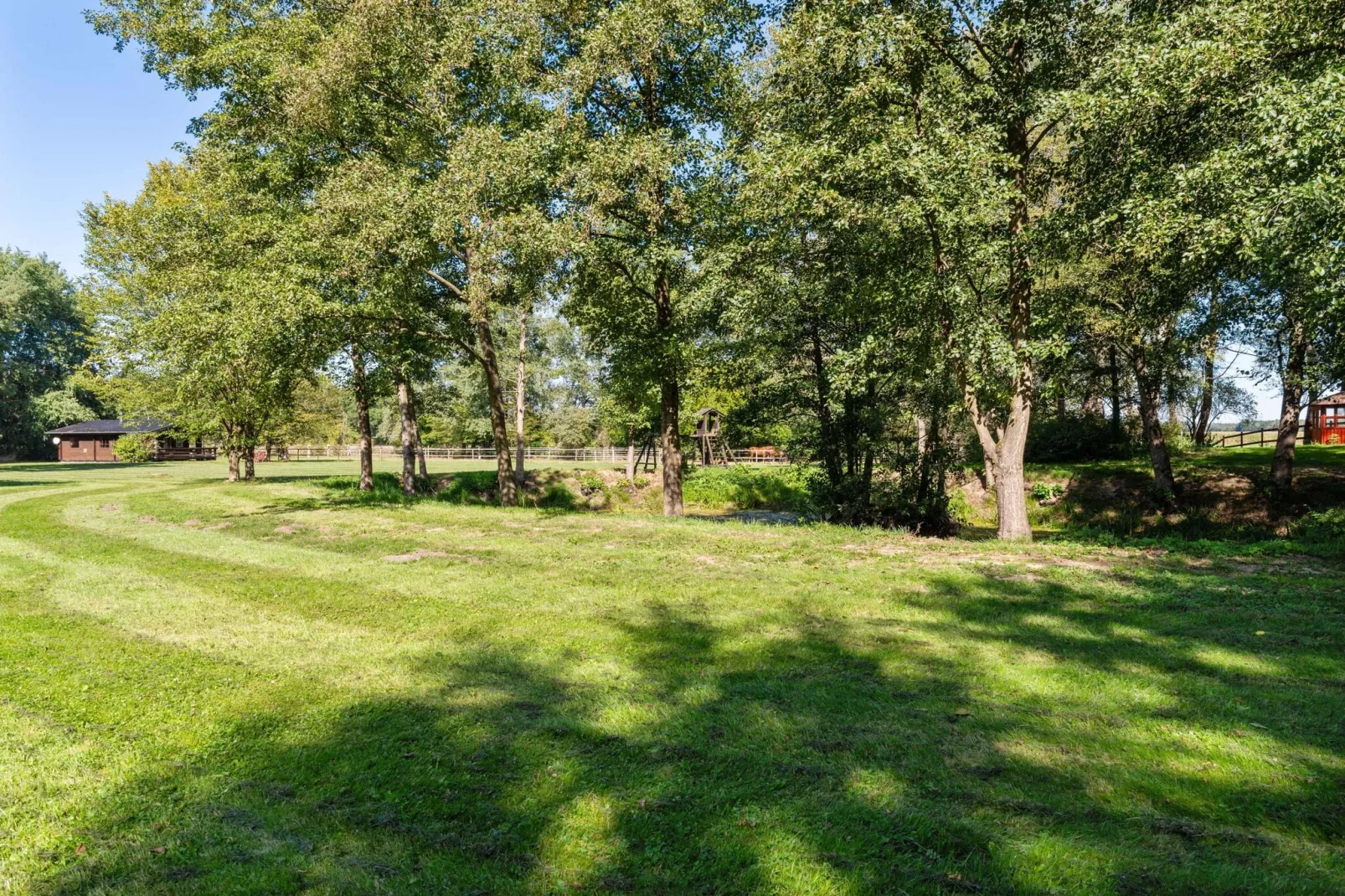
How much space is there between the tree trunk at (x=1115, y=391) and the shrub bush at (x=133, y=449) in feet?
217

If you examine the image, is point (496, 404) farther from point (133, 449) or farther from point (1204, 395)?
point (133, 449)

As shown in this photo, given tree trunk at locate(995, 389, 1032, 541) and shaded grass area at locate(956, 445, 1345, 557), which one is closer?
tree trunk at locate(995, 389, 1032, 541)

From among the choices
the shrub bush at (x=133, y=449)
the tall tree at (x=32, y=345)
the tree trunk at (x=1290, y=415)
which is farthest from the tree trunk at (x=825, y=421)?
the tall tree at (x=32, y=345)

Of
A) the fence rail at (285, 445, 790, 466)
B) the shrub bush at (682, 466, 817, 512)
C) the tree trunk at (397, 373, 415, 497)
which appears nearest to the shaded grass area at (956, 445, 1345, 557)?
the shrub bush at (682, 466, 817, 512)

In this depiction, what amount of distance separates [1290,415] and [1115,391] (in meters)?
6.96

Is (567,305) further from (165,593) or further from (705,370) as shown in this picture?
(165,593)

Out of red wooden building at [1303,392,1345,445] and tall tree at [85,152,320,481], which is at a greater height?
tall tree at [85,152,320,481]

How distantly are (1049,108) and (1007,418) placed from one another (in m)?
5.60

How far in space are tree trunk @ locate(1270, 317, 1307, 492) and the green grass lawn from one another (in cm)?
1057

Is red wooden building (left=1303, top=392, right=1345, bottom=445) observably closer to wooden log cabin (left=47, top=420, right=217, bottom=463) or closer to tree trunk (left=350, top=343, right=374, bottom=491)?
tree trunk (left=350, top=343, right=374, bottom=491)

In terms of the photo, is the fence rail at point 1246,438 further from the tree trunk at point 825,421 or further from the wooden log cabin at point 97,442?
the wooden log cabin at point 97,442

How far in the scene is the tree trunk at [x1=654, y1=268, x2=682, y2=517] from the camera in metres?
17.1

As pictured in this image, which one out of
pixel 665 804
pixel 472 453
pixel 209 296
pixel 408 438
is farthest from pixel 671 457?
pixel 472 453

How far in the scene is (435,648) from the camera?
6496mm
